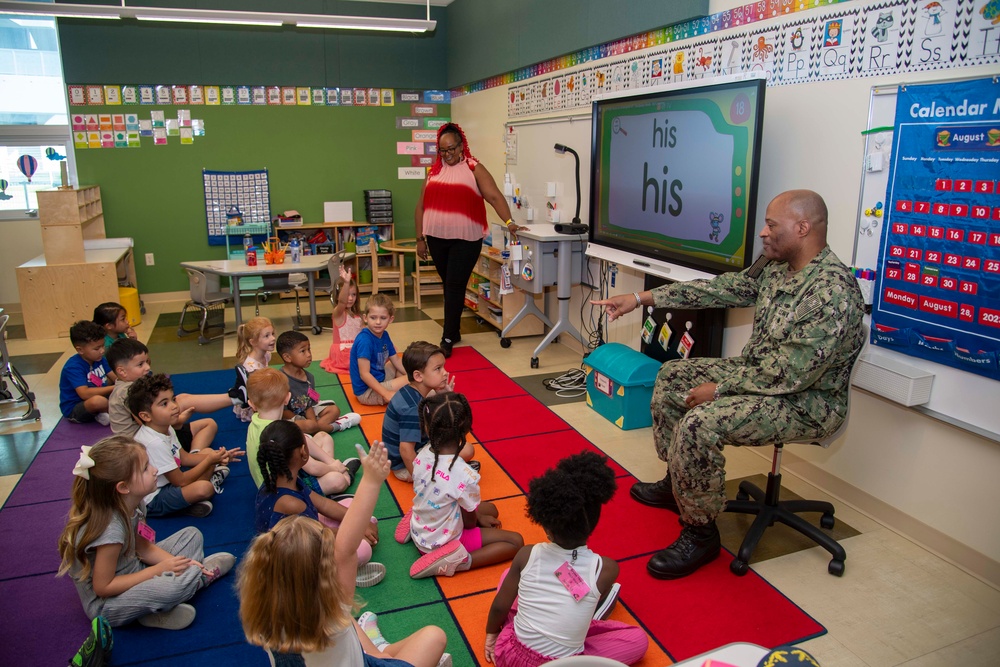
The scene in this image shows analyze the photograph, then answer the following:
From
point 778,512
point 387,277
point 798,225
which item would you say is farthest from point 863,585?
point 387,277

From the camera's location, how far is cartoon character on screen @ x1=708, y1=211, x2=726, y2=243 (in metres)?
3.84

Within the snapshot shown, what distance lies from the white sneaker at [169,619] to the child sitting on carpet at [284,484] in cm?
38

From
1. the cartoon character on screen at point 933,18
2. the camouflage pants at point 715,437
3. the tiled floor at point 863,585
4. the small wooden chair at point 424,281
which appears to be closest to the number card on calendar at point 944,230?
the cartoon character on screen at point 933,18

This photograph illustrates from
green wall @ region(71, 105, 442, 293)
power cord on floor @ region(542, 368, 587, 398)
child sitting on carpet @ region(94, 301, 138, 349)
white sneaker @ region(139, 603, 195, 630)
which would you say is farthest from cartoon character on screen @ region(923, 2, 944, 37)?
green wall @ region(71, 105, 442, 293)

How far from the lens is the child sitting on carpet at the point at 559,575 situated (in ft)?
6.70

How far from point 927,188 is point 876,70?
0.59 meters

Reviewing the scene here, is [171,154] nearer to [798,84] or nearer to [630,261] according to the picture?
[630,261]

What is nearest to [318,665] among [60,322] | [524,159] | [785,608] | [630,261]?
[785,608]

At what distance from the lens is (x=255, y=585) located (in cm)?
167

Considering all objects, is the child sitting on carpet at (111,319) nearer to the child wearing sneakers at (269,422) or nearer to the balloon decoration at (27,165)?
the child wearing sneakers at (269,422)

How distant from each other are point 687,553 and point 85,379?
11.9 ft

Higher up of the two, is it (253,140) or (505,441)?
(253,140)

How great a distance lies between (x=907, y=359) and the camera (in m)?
3.10

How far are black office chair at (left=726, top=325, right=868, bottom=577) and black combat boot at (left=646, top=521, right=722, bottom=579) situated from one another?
107 mm
